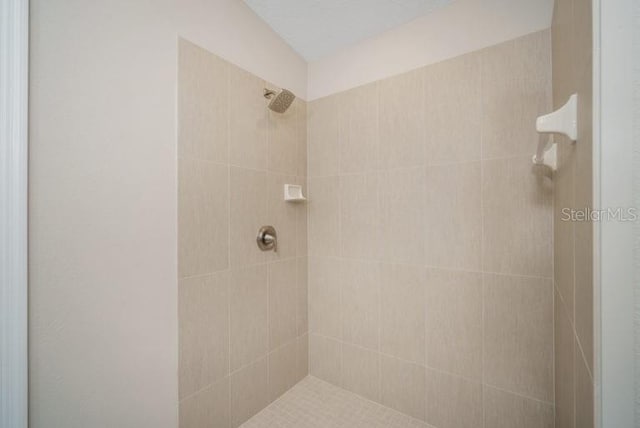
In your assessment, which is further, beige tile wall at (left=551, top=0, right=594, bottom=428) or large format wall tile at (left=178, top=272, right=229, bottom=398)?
large format wall tile at (left=178, top=272, right=229, bottom=398)

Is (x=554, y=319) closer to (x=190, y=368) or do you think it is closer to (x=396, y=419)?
(x=396, y=419)

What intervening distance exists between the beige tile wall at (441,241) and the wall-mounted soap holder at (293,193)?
108 millimetres

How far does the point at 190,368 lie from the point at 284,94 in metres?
1.21

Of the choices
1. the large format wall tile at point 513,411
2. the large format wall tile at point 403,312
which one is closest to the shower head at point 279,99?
the large format wall tile at point 403,312

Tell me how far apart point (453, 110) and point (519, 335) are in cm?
94

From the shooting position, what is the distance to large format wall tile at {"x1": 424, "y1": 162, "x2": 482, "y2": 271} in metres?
1.07

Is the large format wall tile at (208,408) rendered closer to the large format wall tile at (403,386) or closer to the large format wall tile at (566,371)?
the large format wall tile at (403,386)

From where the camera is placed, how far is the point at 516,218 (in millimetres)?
985

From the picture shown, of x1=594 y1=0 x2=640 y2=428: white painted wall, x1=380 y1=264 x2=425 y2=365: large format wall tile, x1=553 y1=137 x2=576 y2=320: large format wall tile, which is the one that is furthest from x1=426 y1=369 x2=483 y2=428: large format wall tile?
x1=594 y1=0 x2=640 y2=428: white painted wall

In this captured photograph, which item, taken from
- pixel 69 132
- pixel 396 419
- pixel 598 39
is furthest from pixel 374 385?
pixel 69 132

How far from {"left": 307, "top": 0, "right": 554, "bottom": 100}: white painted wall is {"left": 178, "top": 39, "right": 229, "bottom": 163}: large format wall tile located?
64 cm

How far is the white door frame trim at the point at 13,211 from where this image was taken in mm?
570

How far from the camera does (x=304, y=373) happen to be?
152 centimetres

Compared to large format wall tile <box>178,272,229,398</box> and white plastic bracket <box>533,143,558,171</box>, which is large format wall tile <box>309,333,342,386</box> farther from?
white plastic bracket <box>533,143,558,171</box>
